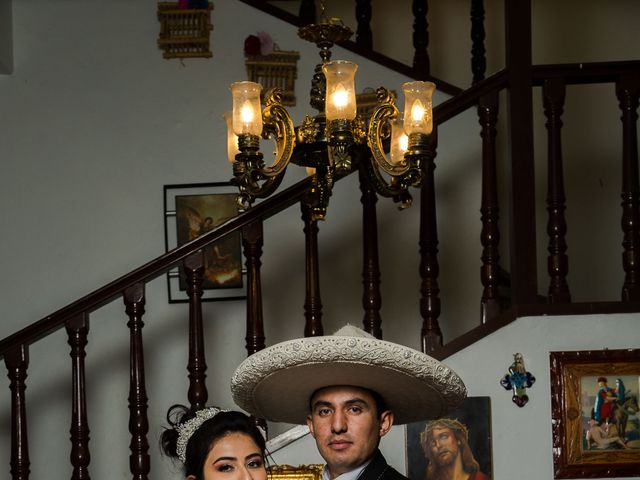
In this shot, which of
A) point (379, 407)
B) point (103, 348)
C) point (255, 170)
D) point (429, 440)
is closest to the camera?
point (379, 407)

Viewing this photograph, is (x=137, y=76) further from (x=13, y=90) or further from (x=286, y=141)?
(x=286, y=141)

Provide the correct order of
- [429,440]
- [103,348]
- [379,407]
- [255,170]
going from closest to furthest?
[379,407] → [255,170] → [429,440] → [103,348]

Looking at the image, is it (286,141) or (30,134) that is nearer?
(286,141)

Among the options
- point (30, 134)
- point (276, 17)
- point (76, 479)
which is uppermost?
point (276, 17)

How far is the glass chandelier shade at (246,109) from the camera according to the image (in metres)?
4.17

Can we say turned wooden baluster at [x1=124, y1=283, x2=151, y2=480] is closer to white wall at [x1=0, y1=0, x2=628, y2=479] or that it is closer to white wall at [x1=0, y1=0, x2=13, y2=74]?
white wall at [x1=0, y1=0, x2=628, y2=479]

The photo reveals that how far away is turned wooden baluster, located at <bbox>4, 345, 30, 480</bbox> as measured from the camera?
4652 mm

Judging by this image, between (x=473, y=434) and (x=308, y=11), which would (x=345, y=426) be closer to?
(x=473, y=434)

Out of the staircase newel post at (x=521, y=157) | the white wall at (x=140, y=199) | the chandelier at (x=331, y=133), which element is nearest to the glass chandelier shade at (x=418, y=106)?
the chandelier at (x=331, y=133)

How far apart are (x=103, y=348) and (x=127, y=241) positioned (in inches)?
22.6

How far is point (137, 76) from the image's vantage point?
638 cm

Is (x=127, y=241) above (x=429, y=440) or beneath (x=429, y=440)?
above

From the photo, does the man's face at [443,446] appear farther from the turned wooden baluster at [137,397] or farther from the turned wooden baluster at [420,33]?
the turned wooden baluster at [420,33]

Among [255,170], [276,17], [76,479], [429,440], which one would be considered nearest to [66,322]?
[76,479]
